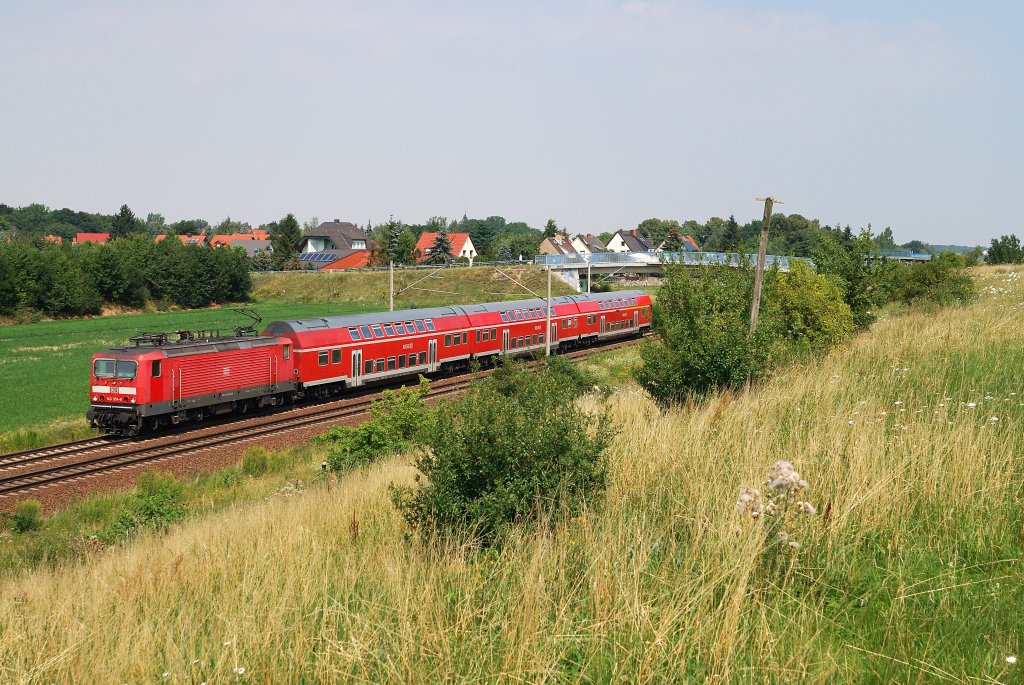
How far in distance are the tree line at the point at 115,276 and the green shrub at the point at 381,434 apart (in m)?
65.0

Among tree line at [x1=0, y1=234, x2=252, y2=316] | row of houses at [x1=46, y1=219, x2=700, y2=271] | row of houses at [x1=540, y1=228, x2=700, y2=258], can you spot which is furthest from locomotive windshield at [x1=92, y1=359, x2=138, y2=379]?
row of houses at [x1=540, y1=228, x2=700, y2=258]

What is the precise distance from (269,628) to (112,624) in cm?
225

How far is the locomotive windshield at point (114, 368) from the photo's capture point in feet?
89.0

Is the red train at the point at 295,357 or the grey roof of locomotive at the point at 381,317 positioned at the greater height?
the grey roof of locomotive at the point at 381,317

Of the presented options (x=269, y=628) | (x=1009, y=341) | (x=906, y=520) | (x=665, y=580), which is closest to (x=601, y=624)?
(x=665, y=580)

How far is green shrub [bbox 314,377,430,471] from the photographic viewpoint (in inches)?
909

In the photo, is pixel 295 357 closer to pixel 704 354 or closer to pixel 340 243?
pixel 704 354

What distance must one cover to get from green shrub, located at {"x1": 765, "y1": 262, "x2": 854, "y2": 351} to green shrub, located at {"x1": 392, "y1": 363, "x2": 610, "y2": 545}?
815 inches

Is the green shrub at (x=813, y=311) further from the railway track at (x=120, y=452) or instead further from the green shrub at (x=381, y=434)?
the railway track at (x=120, y=452)

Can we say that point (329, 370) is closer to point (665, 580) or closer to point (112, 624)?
point (112, 624)

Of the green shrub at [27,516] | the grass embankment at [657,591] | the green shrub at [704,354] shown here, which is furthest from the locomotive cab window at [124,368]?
the grass embankment at [657,591]

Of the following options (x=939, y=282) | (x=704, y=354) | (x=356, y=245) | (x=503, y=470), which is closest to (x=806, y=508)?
(x=503, y=470)

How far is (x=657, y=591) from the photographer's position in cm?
616

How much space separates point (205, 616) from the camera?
7.50 m
